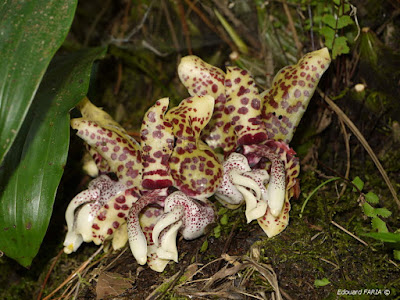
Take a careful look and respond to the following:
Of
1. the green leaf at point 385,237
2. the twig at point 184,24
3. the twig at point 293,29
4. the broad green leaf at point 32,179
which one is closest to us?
the green leaf at point 385,237

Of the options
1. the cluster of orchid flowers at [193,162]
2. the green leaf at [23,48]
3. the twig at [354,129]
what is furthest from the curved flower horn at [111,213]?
the twig at [354,129]

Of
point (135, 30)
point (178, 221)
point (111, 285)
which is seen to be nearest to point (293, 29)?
point (135, 30)

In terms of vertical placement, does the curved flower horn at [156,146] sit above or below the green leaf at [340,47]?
above

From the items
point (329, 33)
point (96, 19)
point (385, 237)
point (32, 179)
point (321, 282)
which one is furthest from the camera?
point (96, 19)

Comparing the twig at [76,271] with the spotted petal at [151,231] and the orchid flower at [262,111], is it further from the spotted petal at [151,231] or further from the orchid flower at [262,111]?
the orchid flower at [262,111]

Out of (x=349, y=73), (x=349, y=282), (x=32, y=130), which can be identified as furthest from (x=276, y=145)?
(x=32, y=130)

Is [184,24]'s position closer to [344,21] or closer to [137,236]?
[344,21]
